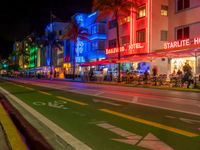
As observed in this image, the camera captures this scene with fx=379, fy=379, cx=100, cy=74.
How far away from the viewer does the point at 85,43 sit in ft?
245

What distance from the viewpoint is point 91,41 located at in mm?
70562

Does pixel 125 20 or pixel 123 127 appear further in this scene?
pixel 125 20

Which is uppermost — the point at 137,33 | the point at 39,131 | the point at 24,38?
the point at 24,38

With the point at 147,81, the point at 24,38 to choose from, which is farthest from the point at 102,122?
the point at 24,38

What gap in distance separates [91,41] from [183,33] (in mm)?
29334

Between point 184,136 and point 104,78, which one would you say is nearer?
point 184,136

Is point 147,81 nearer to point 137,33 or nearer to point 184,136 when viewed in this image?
point 137,33

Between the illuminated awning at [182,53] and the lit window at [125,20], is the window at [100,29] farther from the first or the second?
the illuminated awning at [182,53]

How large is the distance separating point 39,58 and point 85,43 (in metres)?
72.8

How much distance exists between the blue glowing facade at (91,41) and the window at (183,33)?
65.9ft

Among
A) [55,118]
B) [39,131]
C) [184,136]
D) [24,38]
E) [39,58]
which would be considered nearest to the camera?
[184,136]

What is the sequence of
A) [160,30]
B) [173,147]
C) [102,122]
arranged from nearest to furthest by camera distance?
1. [173,147]
2. [102,122]
3. [160,30]

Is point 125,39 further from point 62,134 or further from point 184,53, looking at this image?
point 62,134

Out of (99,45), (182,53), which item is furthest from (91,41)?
(182,53)
